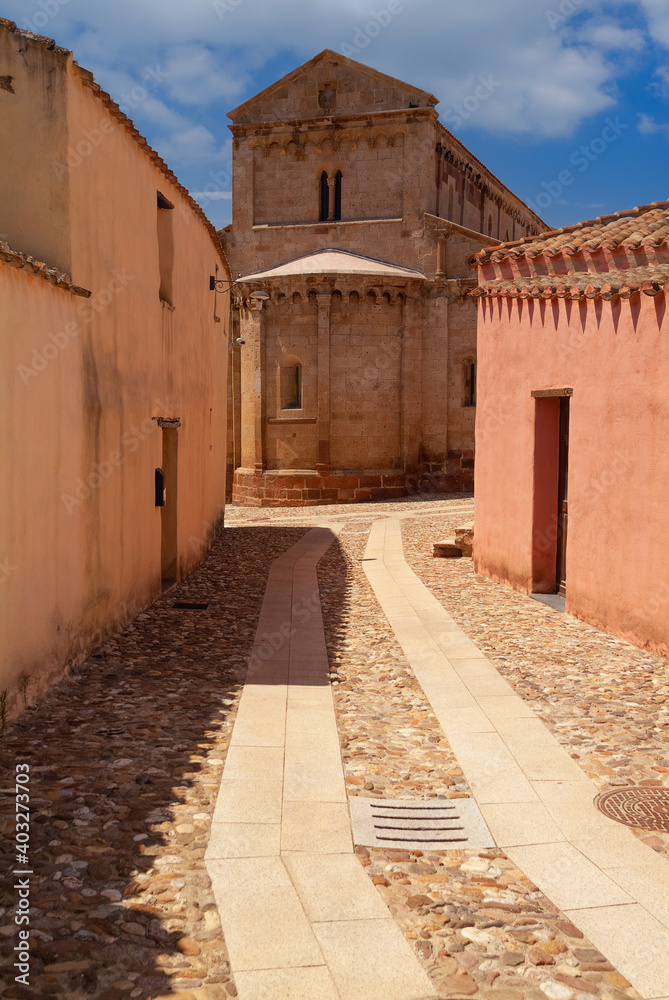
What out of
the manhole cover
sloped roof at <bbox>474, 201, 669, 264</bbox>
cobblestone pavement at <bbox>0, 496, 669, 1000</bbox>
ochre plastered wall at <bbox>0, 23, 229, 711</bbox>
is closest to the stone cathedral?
ochre plastered wall at <bbox>0, 23, 229, 711</bbox>

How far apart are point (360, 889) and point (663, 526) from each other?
5810 millimetres

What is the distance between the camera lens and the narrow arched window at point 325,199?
28.7 metres

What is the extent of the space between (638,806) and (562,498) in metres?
6.87

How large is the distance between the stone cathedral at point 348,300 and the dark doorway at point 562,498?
609 inches

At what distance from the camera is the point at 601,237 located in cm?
1034

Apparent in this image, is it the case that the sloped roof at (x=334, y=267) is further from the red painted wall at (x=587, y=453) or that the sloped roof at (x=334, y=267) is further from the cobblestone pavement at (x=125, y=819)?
the cobblestone pavement at (x=125, y=819)

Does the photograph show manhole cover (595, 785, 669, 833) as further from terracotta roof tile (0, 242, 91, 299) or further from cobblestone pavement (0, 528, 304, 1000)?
terracotta roof tile (0, 242, 91, 299)

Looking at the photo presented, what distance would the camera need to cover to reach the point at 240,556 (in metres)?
15.9

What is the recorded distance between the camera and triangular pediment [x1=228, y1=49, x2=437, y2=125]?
2702 centimetres

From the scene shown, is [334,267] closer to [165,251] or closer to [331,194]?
[331,194]

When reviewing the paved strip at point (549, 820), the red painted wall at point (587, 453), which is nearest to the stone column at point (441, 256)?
the red painted wall at point (587, 453)

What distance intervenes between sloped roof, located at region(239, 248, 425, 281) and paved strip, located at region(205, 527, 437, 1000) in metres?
20.7

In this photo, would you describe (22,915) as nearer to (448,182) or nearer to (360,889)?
(360,889)

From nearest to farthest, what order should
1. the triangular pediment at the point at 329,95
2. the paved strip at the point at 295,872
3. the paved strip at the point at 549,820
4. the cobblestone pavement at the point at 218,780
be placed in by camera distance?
1. the paved strip at the point at 295,872
2. the cobblestone pavement at the point at 218,780
3. the paved strip at the point at 549,820
4. the triangular pediment at the point at 329,95
